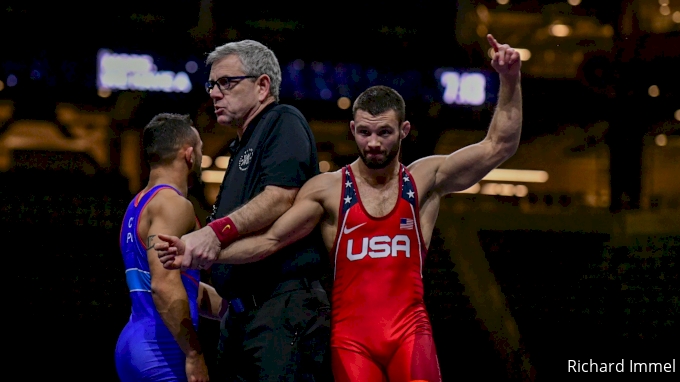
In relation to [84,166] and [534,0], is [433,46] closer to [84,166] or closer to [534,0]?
[534,0]

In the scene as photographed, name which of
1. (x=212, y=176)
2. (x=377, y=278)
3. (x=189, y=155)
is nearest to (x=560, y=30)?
(x=212, y=176)

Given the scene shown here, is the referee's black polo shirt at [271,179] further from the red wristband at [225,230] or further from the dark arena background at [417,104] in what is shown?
the dark arena background at [417,104]

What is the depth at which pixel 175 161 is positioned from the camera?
10.9 feet

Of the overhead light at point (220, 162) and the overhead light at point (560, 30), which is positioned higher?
the overhead light at point (560, 30)

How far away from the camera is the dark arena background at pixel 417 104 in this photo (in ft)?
30.1

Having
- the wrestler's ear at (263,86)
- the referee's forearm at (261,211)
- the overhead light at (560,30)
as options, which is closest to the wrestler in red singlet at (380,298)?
the referee's forearm at (261,211)

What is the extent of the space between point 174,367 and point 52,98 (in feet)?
30.5

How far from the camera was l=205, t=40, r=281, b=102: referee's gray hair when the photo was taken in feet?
10.2

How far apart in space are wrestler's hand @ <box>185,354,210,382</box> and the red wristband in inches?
20.2

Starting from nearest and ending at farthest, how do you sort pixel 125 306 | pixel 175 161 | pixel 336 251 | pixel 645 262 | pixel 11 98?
1. pixel 336 251
2. pixel 175 161
3. pixel 125 306
4. pixel 645 262
5. pixel 11 98

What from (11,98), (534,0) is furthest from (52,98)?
(534,0)

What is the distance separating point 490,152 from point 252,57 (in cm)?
100

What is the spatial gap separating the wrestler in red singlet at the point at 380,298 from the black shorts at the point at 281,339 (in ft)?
0.25

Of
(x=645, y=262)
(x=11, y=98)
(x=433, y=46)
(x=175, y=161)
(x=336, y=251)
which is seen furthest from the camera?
(x=433, y=46)
